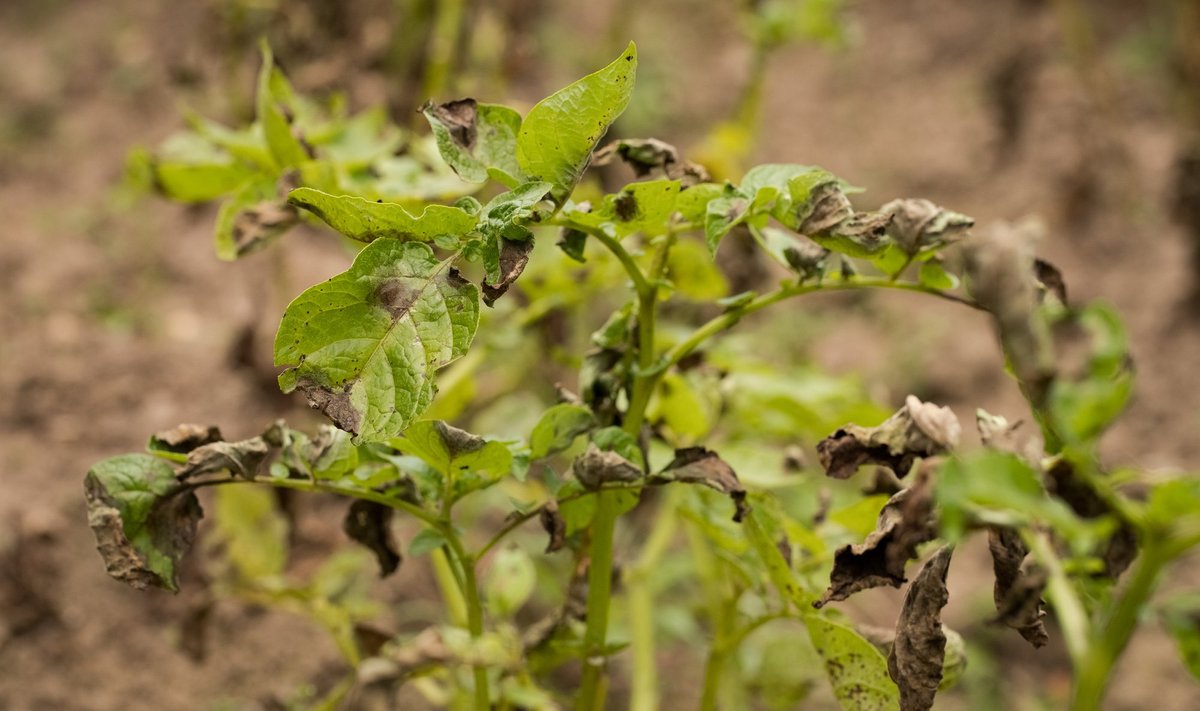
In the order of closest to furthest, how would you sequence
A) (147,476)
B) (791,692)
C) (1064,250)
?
(147,476), (791,692), (1064,250)

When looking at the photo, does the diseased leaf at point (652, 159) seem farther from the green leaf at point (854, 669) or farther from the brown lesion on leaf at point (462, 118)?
the green leaf at point (854, 669)

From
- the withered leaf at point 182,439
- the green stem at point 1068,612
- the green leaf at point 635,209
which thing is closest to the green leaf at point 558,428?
the green leaf at point 635,209

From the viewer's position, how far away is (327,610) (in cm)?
118

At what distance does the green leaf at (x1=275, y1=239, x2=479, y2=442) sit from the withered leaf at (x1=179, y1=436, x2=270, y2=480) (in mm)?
151

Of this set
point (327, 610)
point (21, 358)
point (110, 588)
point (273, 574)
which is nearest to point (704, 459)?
point (327, 610)

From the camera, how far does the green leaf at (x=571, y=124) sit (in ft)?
2.27

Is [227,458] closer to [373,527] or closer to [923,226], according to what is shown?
[373,527]

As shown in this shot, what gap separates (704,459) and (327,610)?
0.57 m

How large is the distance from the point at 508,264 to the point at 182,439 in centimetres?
33

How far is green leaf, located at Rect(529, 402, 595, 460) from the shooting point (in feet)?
2.72

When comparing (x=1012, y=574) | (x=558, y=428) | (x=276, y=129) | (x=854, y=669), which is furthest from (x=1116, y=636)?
(x=276, y=129)

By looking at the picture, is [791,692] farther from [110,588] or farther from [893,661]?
[110,588]

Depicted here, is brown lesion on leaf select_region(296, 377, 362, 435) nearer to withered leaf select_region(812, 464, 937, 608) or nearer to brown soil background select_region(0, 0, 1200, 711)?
withered leaf select_region(812, 464, 937, 608)

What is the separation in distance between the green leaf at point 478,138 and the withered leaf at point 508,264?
7 cm
